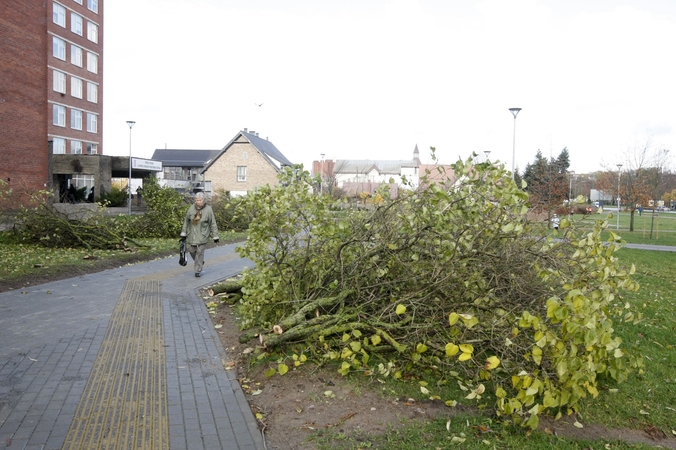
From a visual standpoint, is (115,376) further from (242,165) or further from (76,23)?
(242,165)

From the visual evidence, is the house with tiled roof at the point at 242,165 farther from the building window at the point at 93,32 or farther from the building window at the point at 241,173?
the building window at the point at 93,32

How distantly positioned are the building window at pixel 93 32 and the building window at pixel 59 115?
753 cm

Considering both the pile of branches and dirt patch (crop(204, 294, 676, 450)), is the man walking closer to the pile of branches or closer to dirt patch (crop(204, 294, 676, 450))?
the pile of branches

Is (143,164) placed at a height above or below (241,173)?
below

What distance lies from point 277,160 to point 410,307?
5962cm

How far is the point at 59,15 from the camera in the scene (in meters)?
44.7

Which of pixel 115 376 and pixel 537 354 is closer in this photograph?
pixel 537 354

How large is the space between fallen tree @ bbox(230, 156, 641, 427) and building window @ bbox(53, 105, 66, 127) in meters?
46.0

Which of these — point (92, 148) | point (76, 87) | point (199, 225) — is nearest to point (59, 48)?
point (76, 87)

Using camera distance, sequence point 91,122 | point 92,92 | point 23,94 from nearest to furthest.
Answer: point 23,94, point 92,92, point 91,122

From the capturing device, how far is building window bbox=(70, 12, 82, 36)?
46.0 metres

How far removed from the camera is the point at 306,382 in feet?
17.2

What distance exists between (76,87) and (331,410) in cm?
5125

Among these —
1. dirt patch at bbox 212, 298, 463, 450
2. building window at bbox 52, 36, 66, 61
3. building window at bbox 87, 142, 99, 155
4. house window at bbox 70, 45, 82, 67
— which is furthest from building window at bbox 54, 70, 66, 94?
dirt patch at bbox 212, 298, 463, 450
